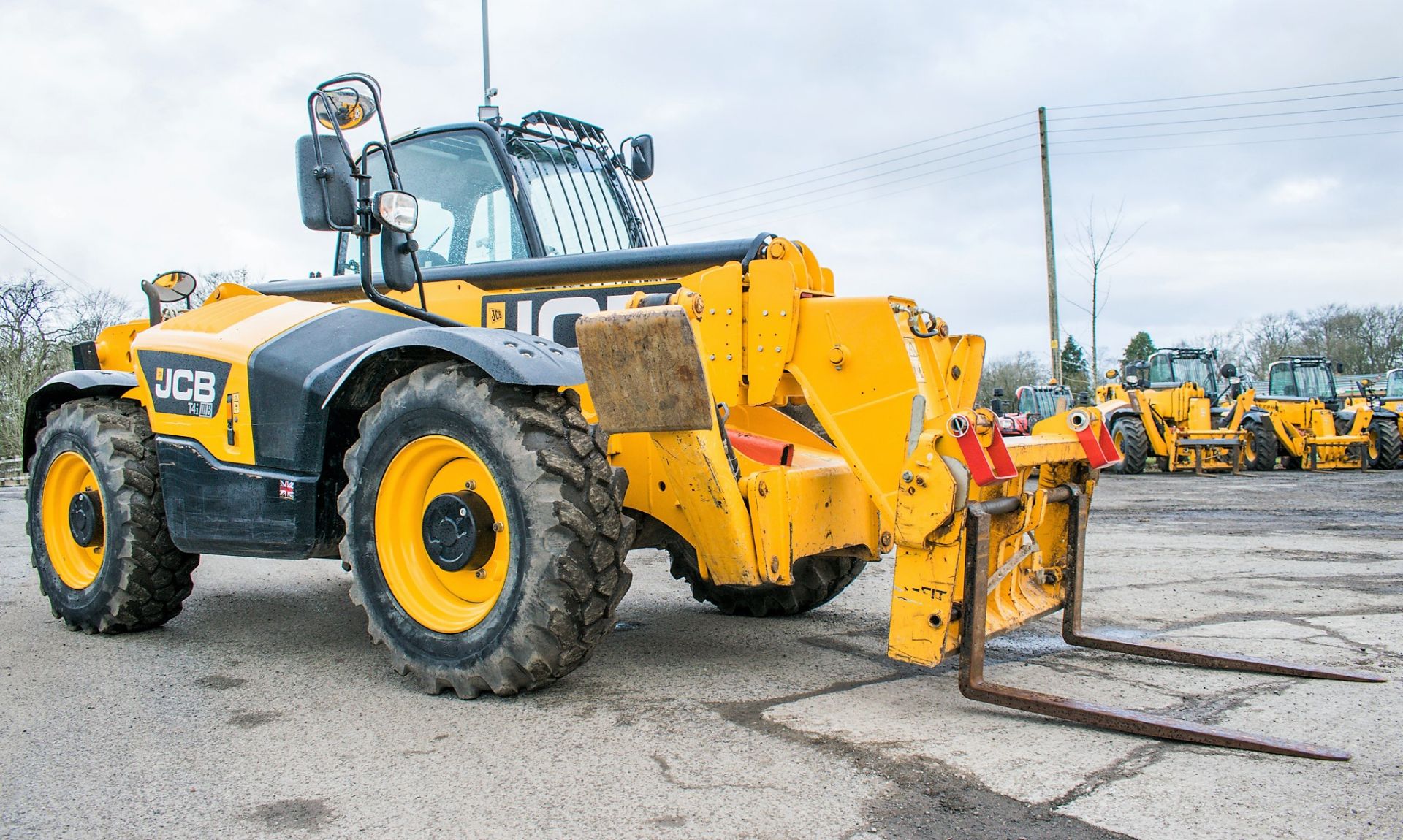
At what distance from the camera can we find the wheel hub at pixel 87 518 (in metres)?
5.18

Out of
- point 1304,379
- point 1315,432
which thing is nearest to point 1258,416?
point 1315,432

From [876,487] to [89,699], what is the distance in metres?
Result: 3.12

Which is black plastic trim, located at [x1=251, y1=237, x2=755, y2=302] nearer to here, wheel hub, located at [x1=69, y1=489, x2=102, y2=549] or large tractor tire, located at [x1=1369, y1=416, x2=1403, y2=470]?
wheel hub, located at [x1=69, y1=489, x2=102, y2=549]

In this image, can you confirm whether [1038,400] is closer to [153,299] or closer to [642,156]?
[642,156]

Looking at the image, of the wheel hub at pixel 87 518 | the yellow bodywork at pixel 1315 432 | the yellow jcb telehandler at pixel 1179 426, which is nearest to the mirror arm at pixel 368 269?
the wheel hub at pixel 87 518

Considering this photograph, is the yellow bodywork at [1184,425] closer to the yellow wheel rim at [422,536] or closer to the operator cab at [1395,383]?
the operator cab at [1395,383]

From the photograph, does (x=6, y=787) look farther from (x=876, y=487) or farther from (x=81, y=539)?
(x=876, y=487)

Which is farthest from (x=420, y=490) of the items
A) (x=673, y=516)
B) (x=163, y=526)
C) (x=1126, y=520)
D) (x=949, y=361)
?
(x=1126, y=520)

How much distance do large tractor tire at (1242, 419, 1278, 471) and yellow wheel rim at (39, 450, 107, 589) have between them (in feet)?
67.7

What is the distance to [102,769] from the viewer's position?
318 centimetres

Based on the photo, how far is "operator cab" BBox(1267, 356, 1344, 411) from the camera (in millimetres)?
23844

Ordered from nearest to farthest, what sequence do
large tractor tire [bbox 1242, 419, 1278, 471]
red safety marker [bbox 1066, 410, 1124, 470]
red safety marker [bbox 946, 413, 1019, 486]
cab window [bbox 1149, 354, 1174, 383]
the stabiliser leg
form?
1. the stabiliser leg
2. red safety marker [bbox 946, 413, 1019, 486]
3. red safety marker [bbox 1066, 410, 1124, 470]
4. large tractor tire [bbox 1242, 419, 1278, 471]
5. cab window [bbox 1149, 354, 1174, 383]

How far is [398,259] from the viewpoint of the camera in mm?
4312

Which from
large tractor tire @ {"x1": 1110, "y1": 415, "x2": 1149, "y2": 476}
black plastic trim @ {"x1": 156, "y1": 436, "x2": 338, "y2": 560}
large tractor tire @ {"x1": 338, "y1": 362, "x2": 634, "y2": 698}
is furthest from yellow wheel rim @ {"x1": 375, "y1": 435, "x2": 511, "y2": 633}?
large tractor tire @ {"x1": 1110, "y1": 415, "x2": 1149, "y2": 476}
